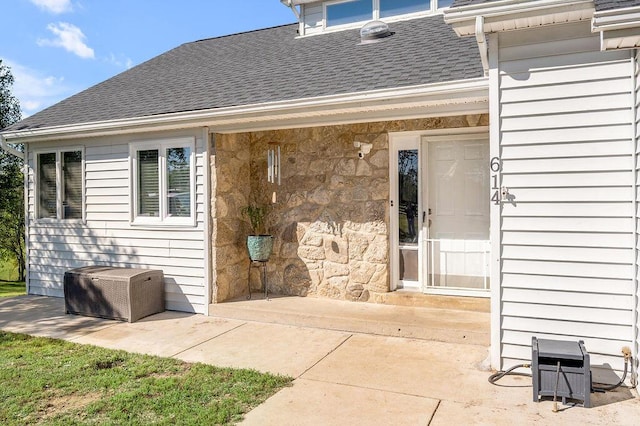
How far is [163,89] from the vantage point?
7.05m

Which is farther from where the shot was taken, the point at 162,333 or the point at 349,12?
the point at 349,12

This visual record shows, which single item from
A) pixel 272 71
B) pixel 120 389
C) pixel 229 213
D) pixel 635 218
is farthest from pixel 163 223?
pixel 635 218

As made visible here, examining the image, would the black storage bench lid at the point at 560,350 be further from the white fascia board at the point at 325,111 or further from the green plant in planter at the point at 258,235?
the green plant in planter at the point at 258,235

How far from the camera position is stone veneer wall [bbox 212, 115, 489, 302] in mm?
5840

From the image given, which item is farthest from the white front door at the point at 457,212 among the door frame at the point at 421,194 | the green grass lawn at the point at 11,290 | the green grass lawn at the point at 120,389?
the green grass lawn at the point at 11,290

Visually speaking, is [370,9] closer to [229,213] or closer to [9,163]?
[229,213]

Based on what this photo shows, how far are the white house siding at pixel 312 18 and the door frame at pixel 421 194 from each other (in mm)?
3388

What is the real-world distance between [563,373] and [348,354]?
183cm

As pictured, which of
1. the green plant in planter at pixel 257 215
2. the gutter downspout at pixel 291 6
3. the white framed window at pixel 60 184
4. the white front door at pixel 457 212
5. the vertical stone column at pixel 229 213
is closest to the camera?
the white front door at pixel 457 212

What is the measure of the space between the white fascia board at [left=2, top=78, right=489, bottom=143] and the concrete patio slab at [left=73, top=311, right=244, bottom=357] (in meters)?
2.40

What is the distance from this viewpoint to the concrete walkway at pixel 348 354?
314cm

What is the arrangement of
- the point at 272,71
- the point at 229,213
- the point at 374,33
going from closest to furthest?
the point at 229,213
the point at 272,71
the point at 374,33

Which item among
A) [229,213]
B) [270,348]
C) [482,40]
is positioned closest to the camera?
[482,40]

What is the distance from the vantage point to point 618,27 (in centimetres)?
307
